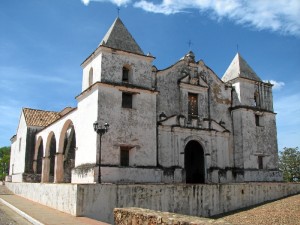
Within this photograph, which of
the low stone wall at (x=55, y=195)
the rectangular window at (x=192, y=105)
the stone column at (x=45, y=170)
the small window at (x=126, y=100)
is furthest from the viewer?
the stone column at (x=45, y=170)

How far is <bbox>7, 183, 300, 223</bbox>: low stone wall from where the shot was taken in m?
12.6

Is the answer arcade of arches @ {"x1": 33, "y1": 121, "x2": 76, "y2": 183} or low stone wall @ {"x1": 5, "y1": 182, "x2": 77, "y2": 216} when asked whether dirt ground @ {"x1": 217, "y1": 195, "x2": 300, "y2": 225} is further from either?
arcade of arches @ {"x1": 33, "y1": 121, "x2": 76, "y2": 183}

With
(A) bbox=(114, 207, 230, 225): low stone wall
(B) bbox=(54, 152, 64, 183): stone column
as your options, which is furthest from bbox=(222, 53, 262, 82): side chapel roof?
(A) bbox=(114, 207, 230, 225): low stone wall

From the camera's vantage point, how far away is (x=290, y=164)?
42.7 meters

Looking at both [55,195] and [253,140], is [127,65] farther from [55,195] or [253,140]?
[253,140]

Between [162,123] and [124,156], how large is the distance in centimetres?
329

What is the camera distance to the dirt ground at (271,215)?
46.1ft

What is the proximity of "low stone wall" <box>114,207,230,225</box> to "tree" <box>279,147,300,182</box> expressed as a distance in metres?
38.1

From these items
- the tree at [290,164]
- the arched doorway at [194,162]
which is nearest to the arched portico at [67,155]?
the arched doorway at [194,162]

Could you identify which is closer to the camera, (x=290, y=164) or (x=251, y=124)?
(x=251, y=124)

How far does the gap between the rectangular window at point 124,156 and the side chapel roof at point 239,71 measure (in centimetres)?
1050

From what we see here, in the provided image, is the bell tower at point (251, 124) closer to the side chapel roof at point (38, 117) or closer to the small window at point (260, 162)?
the small window at point (260, 162)

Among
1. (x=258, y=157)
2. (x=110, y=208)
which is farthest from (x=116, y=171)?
(x=258, y=157)

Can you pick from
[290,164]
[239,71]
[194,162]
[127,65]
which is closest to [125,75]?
Answer: [127,65]
